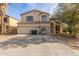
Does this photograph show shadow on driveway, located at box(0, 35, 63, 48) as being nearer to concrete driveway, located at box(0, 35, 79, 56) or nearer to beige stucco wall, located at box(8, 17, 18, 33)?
concrete driveway, located at box(0, 35, 79, 56)

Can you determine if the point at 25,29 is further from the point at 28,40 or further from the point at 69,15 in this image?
the point at 69,15

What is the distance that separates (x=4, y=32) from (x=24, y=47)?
57 centimetres

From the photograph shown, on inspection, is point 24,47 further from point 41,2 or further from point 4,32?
point 41,2

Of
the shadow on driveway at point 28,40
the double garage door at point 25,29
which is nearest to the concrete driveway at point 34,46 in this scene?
the shadow on driveway at point 28,40

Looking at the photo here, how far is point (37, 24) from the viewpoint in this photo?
4379mm

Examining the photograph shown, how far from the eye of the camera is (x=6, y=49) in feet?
13.6

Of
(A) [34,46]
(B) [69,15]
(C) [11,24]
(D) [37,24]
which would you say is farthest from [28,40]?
(B) [69,15]

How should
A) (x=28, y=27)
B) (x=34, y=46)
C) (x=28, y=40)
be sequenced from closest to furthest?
(x=34, y=46) → (x=28, y=40) → (x=28, y=27)

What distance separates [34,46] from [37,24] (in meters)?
0.50

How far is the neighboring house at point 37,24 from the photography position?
4379 millimetres

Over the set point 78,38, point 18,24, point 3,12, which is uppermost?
point 3,12

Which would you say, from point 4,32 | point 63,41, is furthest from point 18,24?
point 63,41

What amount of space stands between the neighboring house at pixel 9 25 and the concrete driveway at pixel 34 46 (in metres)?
0.14

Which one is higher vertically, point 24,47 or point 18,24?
point 18,24
